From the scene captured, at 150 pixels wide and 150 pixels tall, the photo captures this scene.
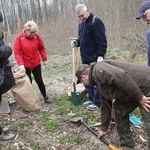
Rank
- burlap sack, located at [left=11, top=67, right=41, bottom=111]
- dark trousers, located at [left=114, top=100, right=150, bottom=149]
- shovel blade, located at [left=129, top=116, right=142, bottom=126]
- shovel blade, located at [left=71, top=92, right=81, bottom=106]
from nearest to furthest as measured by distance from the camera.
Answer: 1. dark trousers, located at [left=114, top=100, right=150, bottom=149]
2. shovel blade, located at [left=129, top=116, right=142, bottom=126]
3. burlap sack, located at [left=11, top=67, right=41, bottom=111]
4. shovel blade, located at [left=71, top=92, right=81, bottom=106]

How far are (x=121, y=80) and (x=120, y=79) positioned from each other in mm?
15

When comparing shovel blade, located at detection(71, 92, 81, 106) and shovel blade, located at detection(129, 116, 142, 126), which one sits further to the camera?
shovel blade, located at detection(71, 92, 81, 106)

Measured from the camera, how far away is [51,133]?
3.62 meters

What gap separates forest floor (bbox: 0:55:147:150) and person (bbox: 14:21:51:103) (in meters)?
0.68

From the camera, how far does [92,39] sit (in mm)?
4035

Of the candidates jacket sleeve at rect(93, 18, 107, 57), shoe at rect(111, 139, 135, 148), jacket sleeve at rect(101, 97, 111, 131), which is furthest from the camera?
jacket sleeve at rect(93, 18, 107, 57)

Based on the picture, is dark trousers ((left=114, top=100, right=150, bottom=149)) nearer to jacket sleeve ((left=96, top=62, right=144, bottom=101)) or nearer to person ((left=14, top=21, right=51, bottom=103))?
jacket sleeve ((left=96, top=62, right=144, bottom=101))

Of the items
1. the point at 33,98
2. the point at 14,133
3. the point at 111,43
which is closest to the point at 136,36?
the point at 111,43

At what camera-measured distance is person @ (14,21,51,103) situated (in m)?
4.16

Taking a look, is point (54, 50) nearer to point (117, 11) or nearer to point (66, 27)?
point (66, 27)

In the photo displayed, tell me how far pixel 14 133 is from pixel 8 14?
1212 inches

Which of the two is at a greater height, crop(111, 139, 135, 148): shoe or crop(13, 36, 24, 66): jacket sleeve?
crop(13, 36, 24, 66): jacket sleeve

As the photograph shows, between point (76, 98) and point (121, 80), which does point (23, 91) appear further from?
point (121, 80)

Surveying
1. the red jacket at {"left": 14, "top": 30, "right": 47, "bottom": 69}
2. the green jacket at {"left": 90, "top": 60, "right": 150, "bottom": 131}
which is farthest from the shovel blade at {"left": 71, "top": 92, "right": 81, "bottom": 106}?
the green jacket at {"left": 90, "top": 60, "right": 150, "bottom": 131}
